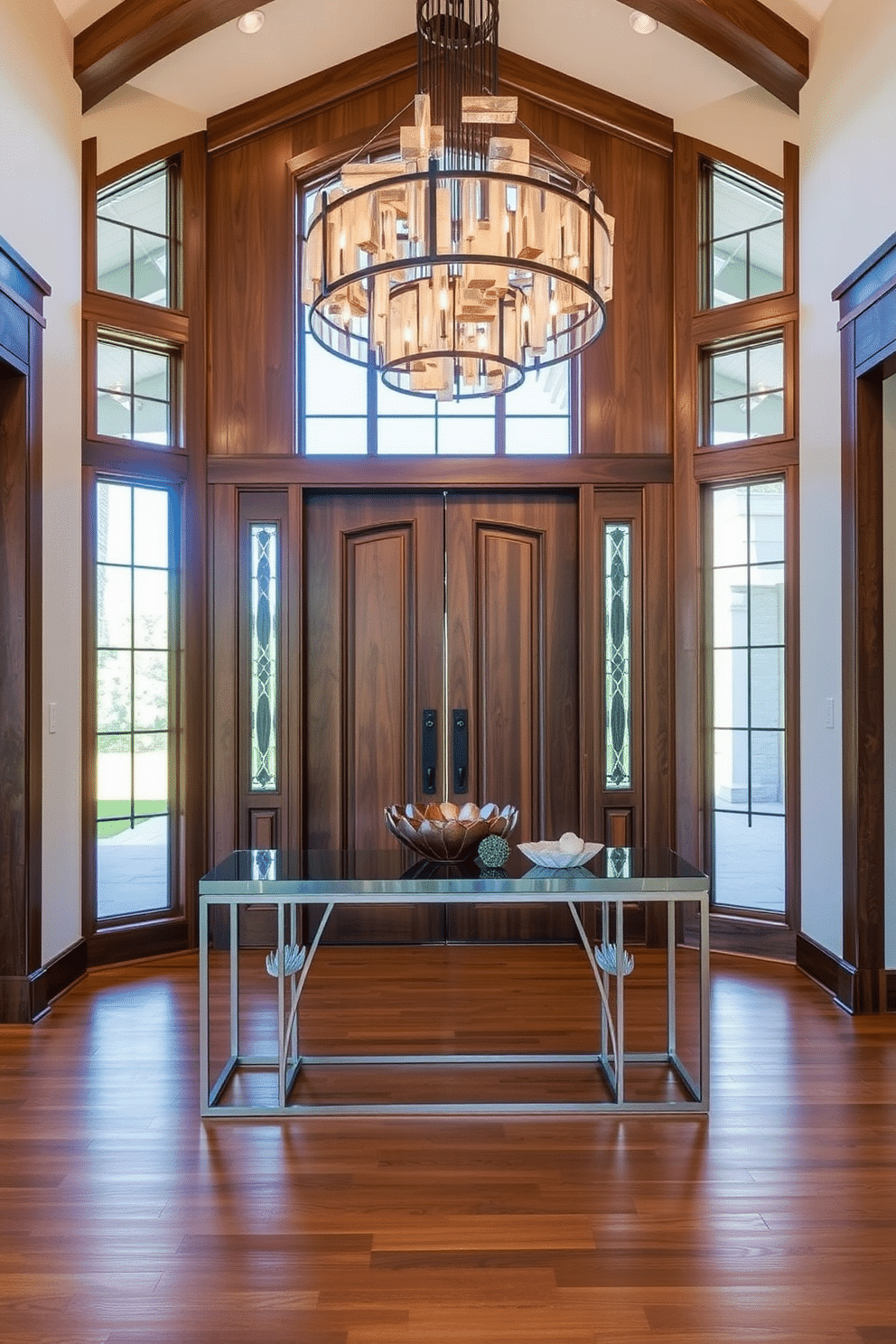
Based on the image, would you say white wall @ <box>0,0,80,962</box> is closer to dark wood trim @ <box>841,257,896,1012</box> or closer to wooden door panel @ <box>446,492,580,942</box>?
wooden door panel @ <box>446,492,580,942</box>

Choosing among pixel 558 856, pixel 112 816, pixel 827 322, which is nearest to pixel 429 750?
pixel 112 816

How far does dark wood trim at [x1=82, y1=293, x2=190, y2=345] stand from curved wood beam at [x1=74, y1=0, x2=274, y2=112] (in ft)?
3.04

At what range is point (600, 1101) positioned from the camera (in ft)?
11.1

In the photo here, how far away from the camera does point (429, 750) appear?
5590 millimetres

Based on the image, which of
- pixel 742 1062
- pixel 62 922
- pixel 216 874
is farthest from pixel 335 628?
pixel 742 1062

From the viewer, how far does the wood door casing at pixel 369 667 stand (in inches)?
220

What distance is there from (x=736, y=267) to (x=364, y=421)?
1.97m

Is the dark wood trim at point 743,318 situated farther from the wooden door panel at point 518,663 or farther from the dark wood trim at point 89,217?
the dark wood trim at point 89,217

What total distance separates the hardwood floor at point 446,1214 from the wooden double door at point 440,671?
1707mm

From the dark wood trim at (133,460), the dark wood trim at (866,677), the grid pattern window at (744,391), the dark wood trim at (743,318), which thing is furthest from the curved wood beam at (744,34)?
the dark wood trim at (133,460)

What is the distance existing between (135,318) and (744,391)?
2937 millimetres

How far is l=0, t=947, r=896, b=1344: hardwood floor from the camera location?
2.24 metres

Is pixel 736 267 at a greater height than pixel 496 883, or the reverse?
pixel 736 267

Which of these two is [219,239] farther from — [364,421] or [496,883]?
[496,883]
